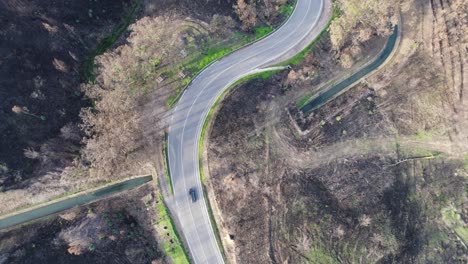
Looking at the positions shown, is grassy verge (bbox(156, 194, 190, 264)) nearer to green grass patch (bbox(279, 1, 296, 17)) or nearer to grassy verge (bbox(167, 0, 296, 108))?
grassy verge (bbox(167, 0, 296, 108))

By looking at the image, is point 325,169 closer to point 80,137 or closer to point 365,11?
point 365,11

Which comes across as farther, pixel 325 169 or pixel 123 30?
pixel 123 30

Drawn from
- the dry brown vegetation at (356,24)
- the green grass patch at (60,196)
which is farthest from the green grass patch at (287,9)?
the green grass patch at (60,196)

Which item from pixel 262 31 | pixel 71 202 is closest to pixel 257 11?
pixel 262 31

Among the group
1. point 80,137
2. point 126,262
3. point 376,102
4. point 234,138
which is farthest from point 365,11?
point 126,262

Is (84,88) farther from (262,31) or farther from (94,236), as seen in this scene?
(262,31)

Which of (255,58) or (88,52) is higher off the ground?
(88,52)
